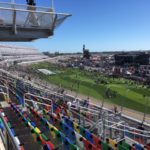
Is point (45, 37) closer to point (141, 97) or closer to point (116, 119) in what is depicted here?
point (116, 119)

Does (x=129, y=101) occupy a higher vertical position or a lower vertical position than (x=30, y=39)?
lower

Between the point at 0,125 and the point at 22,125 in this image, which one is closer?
the point at 0,125

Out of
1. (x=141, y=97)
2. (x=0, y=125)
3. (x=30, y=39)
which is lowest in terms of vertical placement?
(x=141, y=97)

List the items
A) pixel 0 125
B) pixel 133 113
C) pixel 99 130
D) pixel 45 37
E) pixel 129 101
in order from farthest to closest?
pixel 129 101, pixel 133 113, pixel 45 37, pixel 99 130, pixel 0 125

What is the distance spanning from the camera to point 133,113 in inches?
1030

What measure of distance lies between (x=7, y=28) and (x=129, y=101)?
2550cm

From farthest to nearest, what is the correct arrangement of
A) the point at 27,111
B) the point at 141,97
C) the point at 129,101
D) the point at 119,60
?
the point at 119,60 → the point at 141,97 → the point at 129,101 → the point at 27,111

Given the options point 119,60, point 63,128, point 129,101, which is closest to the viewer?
point 63,128

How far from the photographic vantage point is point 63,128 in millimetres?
9148

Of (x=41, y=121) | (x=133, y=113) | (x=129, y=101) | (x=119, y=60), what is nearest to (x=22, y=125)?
(x=41, y=121)

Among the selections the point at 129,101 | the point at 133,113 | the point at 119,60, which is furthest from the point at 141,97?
the point at 119,60

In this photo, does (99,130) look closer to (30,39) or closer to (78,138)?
(78,138)

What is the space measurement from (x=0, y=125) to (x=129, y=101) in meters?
27.0

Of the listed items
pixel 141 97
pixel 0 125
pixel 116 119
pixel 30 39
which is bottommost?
pixel 141 97
